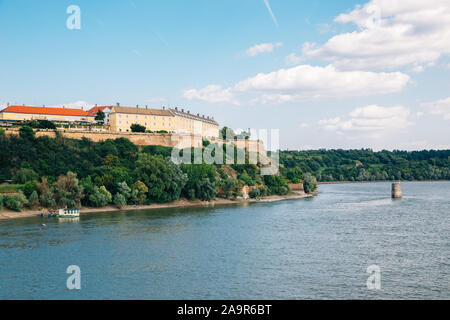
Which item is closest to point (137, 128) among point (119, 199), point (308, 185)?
point (119, 199)

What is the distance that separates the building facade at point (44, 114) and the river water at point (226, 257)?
35091mm

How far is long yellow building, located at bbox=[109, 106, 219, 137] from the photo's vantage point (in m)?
78.1

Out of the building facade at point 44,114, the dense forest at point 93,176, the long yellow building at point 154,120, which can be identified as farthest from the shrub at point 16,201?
the long yellow building at point 154,120

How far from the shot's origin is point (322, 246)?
31578 mm

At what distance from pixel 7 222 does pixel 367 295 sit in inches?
1390

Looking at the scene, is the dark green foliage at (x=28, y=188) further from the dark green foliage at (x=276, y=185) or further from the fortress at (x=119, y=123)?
the dark green foliage at (x=276, y=185)

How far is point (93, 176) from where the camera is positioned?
55844mm

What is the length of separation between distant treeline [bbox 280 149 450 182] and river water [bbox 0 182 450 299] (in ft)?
280

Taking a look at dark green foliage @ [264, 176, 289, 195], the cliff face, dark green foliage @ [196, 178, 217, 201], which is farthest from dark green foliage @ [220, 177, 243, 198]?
the cliff face

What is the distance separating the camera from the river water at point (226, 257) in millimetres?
21656

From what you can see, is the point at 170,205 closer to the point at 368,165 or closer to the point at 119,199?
the point at 119,199

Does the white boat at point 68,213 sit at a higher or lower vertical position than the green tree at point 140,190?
lower

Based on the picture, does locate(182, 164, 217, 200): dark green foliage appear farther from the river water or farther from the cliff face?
the river water

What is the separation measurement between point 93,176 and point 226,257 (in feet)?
108
